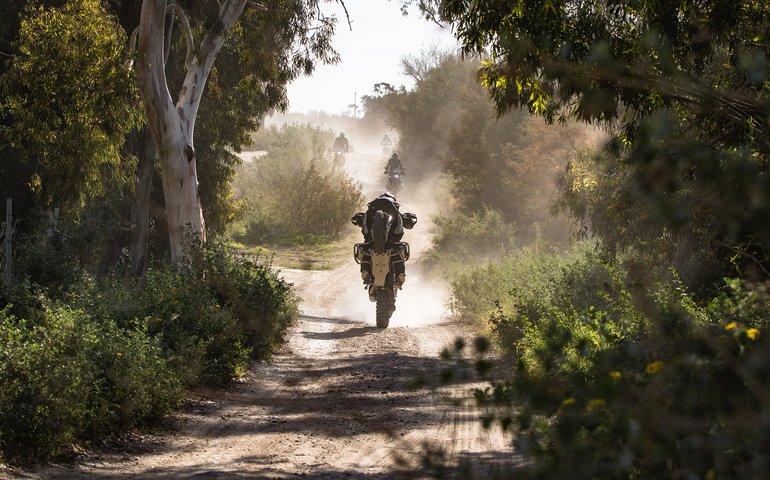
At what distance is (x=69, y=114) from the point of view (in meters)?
16.5

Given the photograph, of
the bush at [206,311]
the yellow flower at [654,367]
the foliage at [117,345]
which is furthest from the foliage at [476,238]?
the yellow flower at [654,367]

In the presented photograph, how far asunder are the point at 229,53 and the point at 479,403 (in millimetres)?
20479

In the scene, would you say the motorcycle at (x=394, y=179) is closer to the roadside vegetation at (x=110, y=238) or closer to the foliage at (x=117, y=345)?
the roadside vegetation at (x=110, y=238)

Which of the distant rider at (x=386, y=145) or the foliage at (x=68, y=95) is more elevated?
the distant rider at (x=386, y=145)

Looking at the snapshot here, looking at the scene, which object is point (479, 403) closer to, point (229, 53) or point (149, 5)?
point (149, 5)

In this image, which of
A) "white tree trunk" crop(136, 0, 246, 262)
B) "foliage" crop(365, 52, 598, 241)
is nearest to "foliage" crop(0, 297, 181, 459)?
"white tree trunk" crop(136, 0, 246, 262)

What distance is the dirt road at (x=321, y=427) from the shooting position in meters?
7.96

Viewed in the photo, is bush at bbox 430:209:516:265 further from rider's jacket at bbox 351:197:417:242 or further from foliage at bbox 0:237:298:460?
foliage at bbox 0:237:298:460

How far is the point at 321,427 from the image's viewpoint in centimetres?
1005

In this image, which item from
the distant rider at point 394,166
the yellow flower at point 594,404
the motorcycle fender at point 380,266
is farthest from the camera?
the distant rider at point 394,166

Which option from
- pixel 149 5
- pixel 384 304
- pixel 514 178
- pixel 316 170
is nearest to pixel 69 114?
pixel 149 5

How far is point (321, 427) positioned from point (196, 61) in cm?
1114

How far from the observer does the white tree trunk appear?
17.7m

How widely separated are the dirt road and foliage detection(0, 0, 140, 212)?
15.6ft
